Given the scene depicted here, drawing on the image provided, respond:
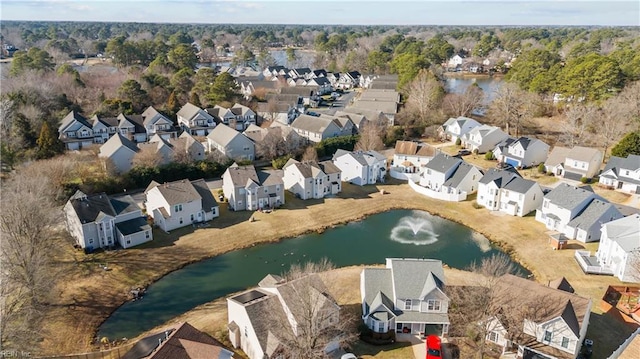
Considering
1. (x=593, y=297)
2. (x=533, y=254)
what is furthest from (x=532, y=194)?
→ (x=593, y=297)

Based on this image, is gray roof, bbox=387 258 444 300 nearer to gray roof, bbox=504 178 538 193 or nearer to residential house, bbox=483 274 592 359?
residential house, bbox=483 274 592 359

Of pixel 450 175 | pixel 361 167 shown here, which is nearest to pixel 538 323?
pixel 450 175

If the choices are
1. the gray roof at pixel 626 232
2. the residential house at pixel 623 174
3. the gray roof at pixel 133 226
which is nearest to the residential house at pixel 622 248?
the gray roof at pixel 626 232

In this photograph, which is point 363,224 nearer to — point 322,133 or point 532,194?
point 532,194

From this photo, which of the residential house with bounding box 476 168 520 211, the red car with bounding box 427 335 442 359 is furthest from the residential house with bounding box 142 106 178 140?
the red car with bounding box 427 335 442 359

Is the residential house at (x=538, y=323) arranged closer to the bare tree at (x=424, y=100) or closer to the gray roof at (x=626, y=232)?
the gray roof at (x=626, y=232)
